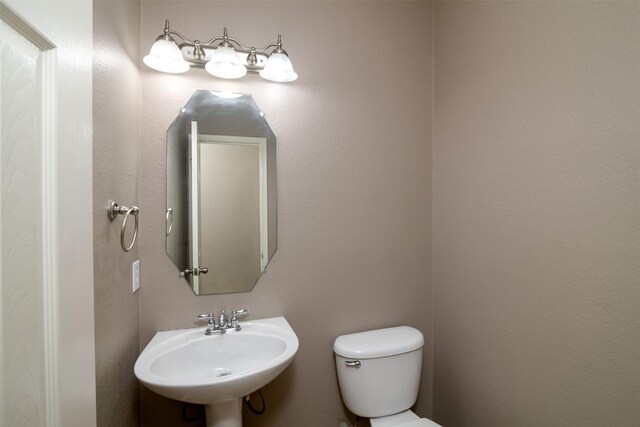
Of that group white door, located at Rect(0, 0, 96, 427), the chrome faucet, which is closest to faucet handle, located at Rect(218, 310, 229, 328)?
the chrome faucet

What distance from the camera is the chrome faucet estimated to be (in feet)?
4.26

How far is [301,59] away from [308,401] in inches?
69.0

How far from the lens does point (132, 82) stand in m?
1.19

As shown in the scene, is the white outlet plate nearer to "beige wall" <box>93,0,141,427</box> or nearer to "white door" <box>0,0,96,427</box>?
"beige wall" <box>93,0,141,427</box>

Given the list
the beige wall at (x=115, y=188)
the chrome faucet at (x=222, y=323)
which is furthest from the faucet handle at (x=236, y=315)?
the beige wall at (x=115, y=188)

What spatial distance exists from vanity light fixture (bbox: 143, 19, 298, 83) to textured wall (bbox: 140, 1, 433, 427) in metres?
0.07

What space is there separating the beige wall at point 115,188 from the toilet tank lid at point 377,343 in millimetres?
897

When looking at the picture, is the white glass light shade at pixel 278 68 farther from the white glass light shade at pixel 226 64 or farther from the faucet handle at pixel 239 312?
the faucet handle at pixel 239 312

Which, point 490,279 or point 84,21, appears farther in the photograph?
point 490,279

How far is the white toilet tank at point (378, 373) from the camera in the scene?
1387mm

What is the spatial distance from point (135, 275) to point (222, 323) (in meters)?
0.42

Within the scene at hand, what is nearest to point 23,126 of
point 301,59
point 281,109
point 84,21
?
point 84,21

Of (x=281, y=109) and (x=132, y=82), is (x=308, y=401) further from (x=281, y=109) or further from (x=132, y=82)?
(x=132, y=82)

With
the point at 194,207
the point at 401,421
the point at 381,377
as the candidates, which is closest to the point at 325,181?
the point at 194,207
